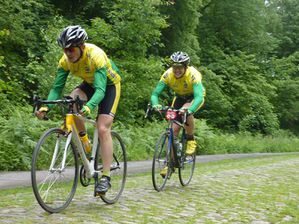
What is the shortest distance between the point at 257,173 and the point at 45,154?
24.4ft

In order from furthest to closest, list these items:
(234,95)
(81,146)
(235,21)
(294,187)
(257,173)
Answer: (235,21), (234,95), (257,173), (294,187), (81,146)

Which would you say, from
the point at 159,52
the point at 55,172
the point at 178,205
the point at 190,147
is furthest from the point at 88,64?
the point at 159,52

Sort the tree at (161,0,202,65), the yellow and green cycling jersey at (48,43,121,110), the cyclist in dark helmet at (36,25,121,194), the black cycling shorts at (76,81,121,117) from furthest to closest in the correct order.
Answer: the tree at (161,0,202,65) < the black cycling shorts at (76,81,121,117) < the yellow and green cycling jersey at (48,43,121,110) < the cyclist in dark helmet at (36,25,121,194)

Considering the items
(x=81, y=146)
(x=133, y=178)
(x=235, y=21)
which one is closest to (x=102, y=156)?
(x=81, y=146)

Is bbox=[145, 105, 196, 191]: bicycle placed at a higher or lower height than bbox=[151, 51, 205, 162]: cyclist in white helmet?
lower

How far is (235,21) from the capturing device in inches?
1401

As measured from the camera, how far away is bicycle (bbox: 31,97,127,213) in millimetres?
5926

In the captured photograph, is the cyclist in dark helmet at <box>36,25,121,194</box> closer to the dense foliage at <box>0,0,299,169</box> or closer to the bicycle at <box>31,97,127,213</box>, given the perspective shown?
the bicycle at <box>31,97,127,213</box>

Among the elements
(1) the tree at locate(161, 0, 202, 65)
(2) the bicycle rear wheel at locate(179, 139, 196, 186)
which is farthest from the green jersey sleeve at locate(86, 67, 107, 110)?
(1) the tree at locate(161, 0, 202, 65)

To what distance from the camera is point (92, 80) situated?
683cm

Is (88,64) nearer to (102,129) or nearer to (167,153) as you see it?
(102,129)

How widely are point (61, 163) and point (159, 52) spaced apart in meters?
20.9

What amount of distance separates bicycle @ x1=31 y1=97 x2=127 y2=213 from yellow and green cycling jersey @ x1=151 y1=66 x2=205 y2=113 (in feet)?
8.65

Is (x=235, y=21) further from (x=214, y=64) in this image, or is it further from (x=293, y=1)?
(x=293, y=1)
